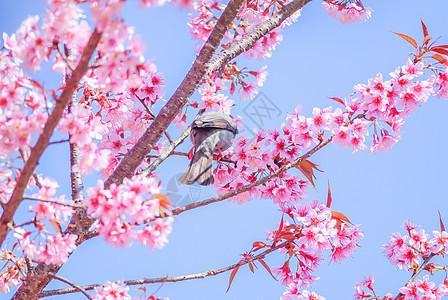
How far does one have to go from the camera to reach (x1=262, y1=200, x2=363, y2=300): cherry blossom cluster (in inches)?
114

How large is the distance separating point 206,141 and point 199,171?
0.82ft

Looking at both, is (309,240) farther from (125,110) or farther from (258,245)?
(125,110)

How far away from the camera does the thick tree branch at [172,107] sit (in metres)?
2.61

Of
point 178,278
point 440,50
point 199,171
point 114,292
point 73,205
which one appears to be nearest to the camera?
point 73,205

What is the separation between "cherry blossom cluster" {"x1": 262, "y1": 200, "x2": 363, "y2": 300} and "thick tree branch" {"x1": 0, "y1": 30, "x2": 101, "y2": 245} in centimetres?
152

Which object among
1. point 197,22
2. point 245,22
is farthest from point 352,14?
point 197,22

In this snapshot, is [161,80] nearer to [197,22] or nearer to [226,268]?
[197,22]

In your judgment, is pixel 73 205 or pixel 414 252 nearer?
pixel 73 205

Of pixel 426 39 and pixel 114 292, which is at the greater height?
pixel 426 39

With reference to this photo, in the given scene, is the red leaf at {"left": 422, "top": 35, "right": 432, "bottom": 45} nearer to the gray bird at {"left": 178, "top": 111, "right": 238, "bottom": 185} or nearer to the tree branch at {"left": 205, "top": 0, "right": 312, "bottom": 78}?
the tree branch at {"left": 205, "top": 0, "right": 312, "bottom": 78}

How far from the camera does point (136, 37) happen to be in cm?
170

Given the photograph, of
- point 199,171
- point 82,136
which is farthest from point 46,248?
point 199,171

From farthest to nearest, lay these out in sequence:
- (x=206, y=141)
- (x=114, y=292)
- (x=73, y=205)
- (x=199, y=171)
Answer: (x=206, y=141) → (x=199, y=171) → (x=114, y=292) → (x=73, y=205)

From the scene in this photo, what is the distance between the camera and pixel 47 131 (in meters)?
1.79
